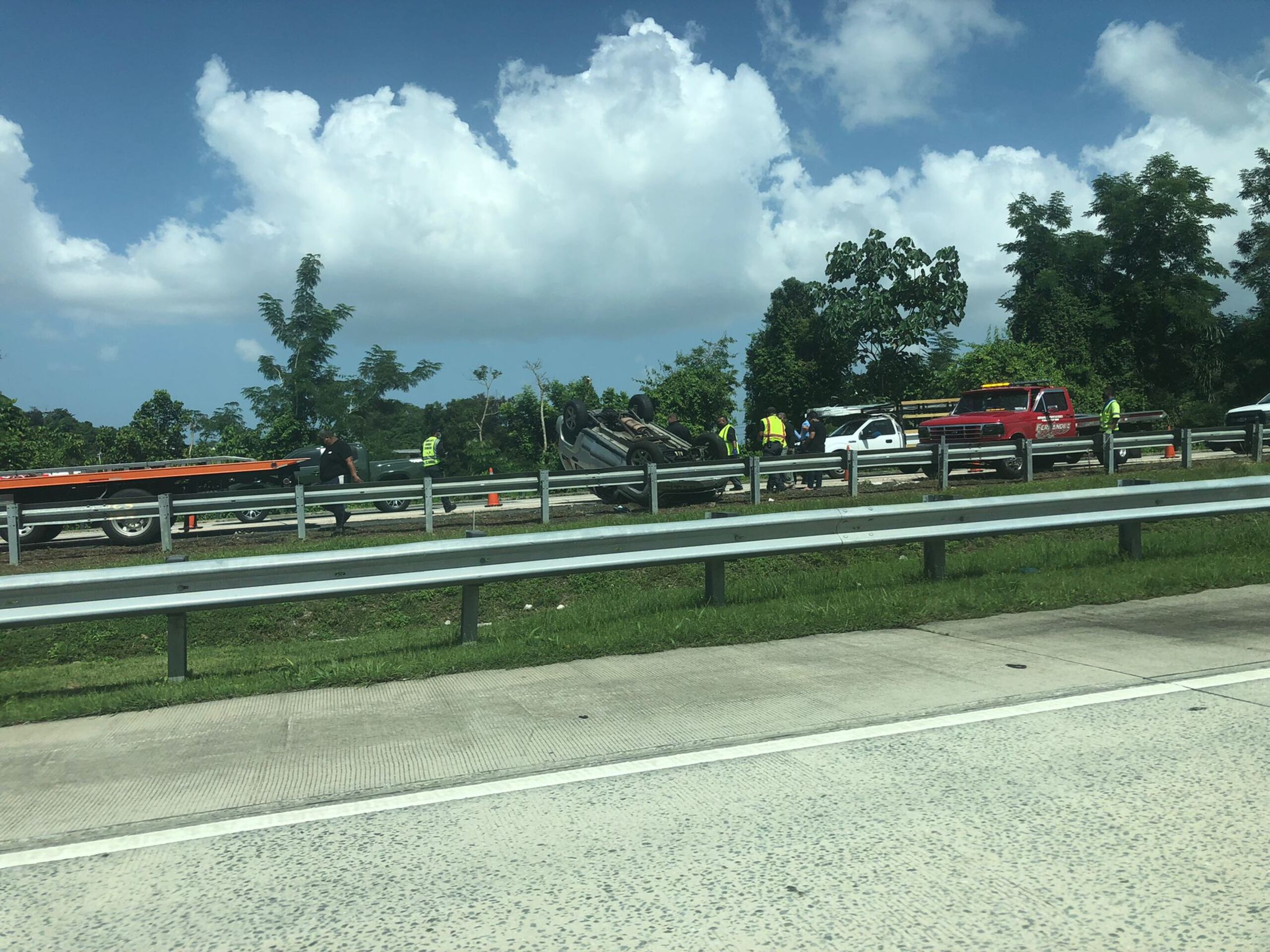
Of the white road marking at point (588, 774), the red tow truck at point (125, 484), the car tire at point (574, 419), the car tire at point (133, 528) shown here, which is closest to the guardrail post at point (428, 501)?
the red tow truck at point (125, 484)

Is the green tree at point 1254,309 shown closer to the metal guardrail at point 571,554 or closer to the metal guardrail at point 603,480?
the metal guardrail at point 603,480

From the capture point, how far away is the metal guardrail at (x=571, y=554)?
276 inches

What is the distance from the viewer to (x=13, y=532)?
15859 millimetres

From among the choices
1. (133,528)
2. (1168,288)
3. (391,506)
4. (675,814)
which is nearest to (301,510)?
(133,528)

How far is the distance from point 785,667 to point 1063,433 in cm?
2015

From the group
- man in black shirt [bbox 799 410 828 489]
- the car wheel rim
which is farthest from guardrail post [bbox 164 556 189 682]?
man in black shirt [bbox 799 410 828 489]

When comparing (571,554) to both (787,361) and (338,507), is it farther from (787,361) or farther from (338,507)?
(787,361)

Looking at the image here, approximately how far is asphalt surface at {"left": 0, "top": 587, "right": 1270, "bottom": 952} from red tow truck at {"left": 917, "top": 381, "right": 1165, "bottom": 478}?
18.1 m

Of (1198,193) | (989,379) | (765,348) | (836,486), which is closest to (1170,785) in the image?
(836,486)

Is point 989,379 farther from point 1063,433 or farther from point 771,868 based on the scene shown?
point 771,868

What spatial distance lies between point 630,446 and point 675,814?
52.8 ft

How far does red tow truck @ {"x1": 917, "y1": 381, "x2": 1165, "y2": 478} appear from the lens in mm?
24266

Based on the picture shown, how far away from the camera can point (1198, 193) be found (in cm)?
6094

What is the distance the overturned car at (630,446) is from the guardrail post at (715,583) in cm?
979
